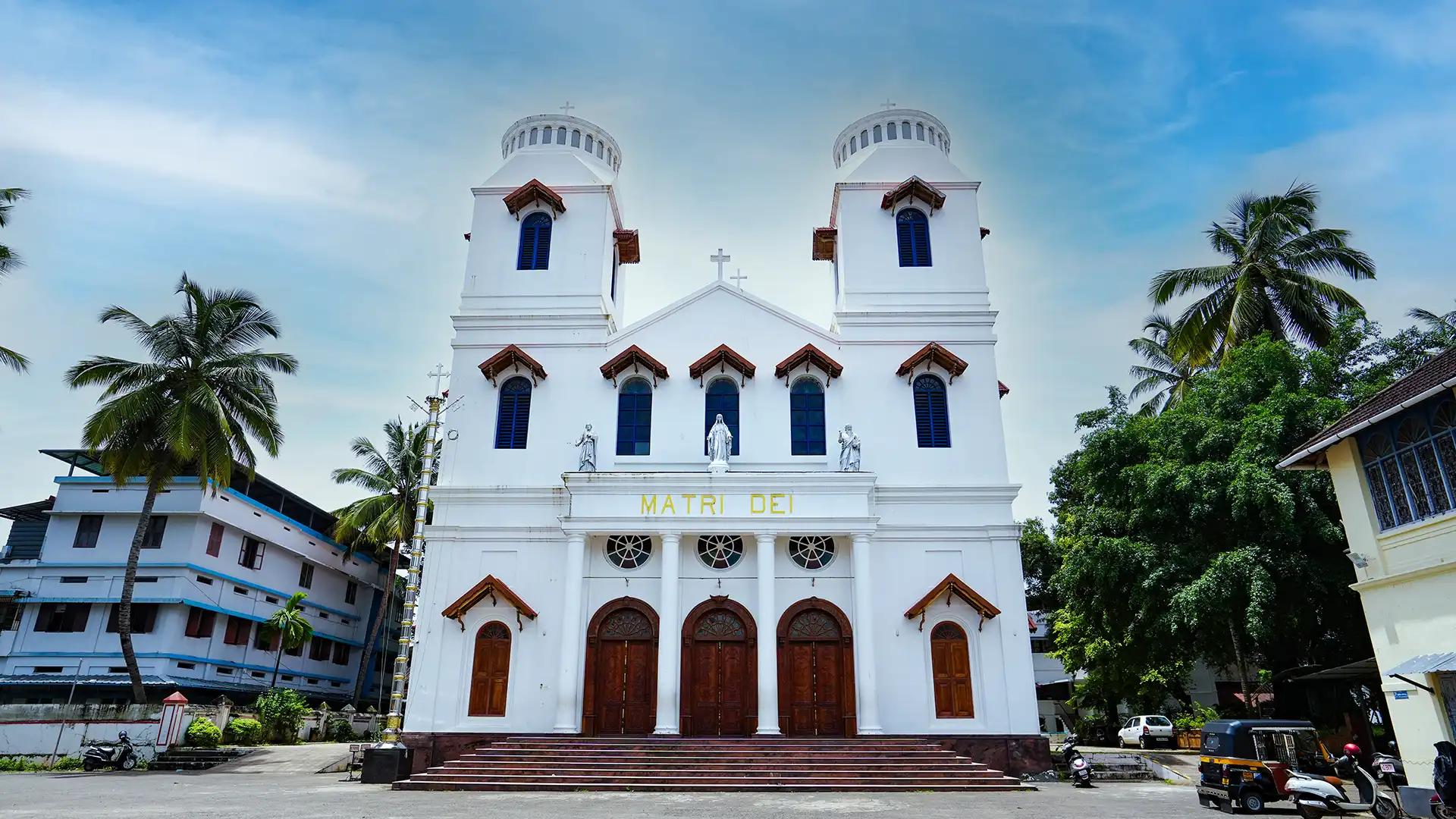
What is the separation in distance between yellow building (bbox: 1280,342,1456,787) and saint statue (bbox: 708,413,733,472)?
36.3ft

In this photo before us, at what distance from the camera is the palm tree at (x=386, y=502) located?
35.4m

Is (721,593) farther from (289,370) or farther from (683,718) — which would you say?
(289,370)

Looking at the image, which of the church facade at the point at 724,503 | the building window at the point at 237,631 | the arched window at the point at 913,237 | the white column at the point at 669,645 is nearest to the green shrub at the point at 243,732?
the building window at the point at 237,631

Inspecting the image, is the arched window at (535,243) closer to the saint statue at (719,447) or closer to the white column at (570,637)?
the saint statue at (719,447)

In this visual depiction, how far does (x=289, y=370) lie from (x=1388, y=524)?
28424mm

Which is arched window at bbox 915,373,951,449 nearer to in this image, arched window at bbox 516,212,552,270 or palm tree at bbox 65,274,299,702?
arched window at bbox 516,212,552,270

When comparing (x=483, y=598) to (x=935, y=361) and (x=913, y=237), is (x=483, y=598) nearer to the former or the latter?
(x=935, y=361)

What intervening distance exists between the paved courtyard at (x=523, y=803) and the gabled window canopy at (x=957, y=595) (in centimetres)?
353

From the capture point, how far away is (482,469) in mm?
20953

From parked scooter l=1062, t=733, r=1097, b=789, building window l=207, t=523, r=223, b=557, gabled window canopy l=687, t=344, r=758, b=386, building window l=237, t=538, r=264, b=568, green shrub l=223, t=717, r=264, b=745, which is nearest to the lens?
parked scooter l=1062, t=733, r=1097, b=789

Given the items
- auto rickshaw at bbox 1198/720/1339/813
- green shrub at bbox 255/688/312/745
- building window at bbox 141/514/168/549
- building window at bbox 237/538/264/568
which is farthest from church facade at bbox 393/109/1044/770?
building window at bbox 237/538/264/568

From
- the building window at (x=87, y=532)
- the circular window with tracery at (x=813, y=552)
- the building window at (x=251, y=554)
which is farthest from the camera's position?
the building window at (x=251, y=554)

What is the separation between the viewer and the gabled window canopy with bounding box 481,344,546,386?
21.5 m

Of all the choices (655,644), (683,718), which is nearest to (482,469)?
(655,644)
